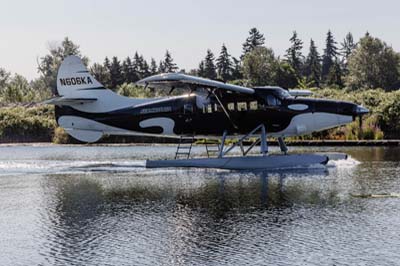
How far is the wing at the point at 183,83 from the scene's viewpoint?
64.0 feet

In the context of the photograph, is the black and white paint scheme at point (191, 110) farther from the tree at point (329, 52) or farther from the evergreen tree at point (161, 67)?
the tree at point (329, 52)

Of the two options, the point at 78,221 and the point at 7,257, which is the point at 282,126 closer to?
the point at 78,221

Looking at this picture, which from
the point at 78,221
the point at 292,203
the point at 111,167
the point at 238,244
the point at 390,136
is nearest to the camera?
the point at 238,244

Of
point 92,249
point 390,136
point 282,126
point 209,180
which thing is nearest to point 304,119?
point 282,126

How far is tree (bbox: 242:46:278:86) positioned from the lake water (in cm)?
5625

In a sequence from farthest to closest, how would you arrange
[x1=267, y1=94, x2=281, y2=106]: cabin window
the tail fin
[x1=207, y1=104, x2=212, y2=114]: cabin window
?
1. the tail fin
2. [x1=207, y1=104, x2=212, y2=114]: cabin window
3. [x1=267, y1=94, x2=281, y2=106]: cabin window

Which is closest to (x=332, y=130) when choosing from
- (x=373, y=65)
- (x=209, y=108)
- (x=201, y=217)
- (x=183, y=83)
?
(x=209, y=108)

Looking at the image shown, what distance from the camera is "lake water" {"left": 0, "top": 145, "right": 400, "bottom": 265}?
9922mm

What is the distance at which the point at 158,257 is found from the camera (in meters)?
9.82

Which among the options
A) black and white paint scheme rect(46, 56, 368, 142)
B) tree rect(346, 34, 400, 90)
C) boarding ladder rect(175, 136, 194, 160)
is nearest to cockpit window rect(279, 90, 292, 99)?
black and white paint scheme rect(46, 56, 368, 142)

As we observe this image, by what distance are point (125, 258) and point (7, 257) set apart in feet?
5.70

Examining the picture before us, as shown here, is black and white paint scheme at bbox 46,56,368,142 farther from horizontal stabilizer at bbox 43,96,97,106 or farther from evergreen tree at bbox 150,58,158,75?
evergreen tree at bbox 150,58,158,75

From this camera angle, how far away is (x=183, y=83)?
20703mm

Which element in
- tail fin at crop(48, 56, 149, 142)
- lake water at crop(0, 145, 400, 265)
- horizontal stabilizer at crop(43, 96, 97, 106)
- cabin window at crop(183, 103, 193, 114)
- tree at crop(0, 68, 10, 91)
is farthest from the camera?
tree at crop(0, 68, 10, 91)
